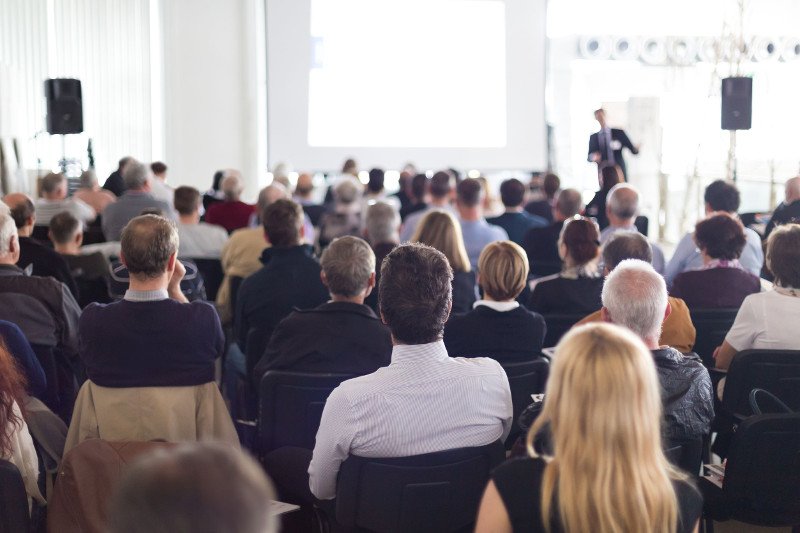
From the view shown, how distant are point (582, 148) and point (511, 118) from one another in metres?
2.41

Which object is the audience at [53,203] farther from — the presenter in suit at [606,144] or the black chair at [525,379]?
the presenter in suit at [606,144]

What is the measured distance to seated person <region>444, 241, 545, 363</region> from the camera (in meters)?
3.36

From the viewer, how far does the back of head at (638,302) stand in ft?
8.59

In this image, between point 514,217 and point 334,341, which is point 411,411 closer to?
point 334,341

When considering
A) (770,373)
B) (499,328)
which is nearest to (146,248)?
(499,328)

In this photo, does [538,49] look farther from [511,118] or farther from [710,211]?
[710,211]

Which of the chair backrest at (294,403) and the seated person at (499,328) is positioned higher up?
the seated person at (499,328)

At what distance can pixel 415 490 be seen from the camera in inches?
87.7

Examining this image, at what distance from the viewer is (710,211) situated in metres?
5.88

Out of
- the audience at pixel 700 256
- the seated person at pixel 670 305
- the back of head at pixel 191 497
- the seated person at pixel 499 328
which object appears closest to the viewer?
the back of head at pixel 191 497

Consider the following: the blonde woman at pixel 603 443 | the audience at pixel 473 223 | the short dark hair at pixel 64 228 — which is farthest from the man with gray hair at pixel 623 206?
the blonde woman at pixel 603 443

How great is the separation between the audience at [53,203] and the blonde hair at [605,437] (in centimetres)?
589

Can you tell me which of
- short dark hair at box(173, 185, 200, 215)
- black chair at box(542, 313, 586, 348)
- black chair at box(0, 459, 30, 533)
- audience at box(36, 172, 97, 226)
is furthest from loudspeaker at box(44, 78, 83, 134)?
black chair at box(0, 459, 30, 533)

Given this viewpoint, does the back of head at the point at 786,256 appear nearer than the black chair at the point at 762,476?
No
